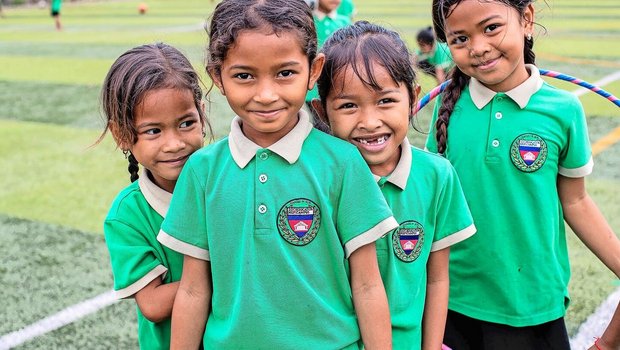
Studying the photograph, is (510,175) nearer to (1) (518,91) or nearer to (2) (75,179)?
(1) (518,91)

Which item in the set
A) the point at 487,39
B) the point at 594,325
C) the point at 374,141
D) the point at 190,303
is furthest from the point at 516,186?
the point at 594,325

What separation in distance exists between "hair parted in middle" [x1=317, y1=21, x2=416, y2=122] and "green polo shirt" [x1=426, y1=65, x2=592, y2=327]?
38 cm

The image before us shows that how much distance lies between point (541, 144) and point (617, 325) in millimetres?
690

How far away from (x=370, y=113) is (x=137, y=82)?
2.06 ft

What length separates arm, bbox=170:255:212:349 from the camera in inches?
69.2

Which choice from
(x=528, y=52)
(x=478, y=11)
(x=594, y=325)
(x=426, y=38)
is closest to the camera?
(x=478, y=11)

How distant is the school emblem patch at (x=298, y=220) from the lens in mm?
1665

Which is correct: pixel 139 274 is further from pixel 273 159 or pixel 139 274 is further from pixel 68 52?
pixel 68 52

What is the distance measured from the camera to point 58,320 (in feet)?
11.8

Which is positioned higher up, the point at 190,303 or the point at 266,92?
the point at 266,92

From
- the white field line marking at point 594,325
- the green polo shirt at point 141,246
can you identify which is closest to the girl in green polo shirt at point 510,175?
the green polo shirt at point 141,246

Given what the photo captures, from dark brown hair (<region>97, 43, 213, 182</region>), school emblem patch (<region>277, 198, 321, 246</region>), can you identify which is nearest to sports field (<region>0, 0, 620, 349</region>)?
dark brown hair (<region>97, 43, 213, 182</region>)

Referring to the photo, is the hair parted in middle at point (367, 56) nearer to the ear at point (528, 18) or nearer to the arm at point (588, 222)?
the ear at point (528, 18)

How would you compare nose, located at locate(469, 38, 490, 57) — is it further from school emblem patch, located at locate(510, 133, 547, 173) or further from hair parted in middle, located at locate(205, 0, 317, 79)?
hair parted in middle, located at locate(205, 0, 317, 79)
